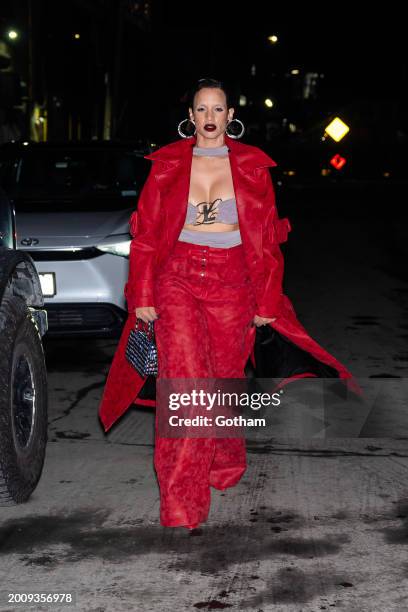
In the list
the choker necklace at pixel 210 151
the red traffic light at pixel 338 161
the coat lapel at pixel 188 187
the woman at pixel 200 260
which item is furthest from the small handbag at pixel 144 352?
the red traffic light at pixel 338 161

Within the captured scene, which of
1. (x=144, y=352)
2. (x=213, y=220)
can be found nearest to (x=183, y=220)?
(x=213, y=220)

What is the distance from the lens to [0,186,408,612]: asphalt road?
373cm

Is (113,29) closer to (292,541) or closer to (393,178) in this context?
(292,541)

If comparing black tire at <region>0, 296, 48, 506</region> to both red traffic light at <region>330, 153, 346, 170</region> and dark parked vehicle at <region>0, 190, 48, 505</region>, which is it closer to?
dark parked vehicle at <region>0, 190, 48, 505</region>

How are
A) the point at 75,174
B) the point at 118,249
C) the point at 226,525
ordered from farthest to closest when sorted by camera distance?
the point at 75,174 → the point at 118,249 → the point at 226,525

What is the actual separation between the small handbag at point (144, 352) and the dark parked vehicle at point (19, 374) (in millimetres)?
500

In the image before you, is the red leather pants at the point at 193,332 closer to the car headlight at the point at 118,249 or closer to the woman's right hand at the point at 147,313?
the woman's right hand at the point at 147,313

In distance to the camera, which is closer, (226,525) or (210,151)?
(226,525)

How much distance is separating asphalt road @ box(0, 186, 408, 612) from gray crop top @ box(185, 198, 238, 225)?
4.16ft

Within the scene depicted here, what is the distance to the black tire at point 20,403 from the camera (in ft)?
14.4

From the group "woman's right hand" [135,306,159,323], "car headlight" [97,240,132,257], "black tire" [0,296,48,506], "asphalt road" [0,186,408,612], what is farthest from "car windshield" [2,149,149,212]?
"woman's right hand" [135,306,159,323]

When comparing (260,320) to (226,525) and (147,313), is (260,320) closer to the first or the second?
(147,313)

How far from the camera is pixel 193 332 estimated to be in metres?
4.50

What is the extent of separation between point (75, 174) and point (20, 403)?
438cm
